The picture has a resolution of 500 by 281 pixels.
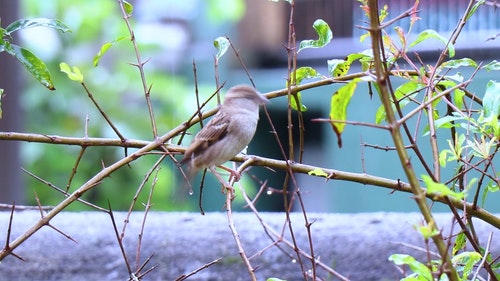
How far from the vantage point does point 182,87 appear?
6.50 metres

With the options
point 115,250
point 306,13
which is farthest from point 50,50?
point 115,250

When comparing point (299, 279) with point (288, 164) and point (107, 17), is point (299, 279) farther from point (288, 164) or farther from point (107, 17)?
point (107, 17)

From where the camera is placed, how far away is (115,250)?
2045 mm

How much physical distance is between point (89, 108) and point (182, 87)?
86cm

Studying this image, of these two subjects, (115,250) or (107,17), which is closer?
(115,250)

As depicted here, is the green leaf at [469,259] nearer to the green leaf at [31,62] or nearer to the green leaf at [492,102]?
the green leaf at [492,102]

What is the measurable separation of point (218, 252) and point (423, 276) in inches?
33.7

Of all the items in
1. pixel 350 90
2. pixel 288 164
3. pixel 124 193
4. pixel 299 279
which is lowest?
pixel 124 193

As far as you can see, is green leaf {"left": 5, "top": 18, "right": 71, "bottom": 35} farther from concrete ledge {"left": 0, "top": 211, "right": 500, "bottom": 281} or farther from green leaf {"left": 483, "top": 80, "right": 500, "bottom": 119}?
green leaf {"left": 483, "top": 80, "right": 500, "bottom": 119}

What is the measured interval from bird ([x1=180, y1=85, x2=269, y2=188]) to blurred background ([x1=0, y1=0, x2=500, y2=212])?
10.2 feet

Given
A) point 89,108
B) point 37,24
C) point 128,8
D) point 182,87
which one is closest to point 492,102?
point 128,8

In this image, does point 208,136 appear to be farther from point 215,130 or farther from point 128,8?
point 128,8

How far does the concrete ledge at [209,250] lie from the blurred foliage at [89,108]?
3.46 m

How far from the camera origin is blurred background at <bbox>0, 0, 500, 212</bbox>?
5.77 m
